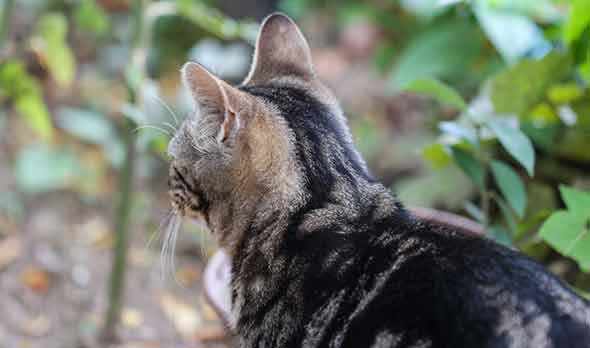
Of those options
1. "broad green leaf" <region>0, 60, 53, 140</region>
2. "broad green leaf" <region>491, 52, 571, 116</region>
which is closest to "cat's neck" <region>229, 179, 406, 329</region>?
"broad green leaf" <region>491, 52, 571, 116</region>

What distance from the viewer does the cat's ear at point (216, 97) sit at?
4.18 feet

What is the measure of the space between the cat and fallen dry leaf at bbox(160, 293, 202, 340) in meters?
1.10

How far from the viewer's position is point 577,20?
1.74 metres

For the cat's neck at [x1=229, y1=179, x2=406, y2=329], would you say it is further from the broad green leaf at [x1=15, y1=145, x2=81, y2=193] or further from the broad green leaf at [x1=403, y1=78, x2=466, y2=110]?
the broad green leaf at [x1=15, y1=145, x2=81, y2=193]

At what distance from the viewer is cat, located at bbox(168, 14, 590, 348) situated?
1068 millimetres

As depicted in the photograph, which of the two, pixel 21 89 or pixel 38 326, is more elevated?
pixel 21 89

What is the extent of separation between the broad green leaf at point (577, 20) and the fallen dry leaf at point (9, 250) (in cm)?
178

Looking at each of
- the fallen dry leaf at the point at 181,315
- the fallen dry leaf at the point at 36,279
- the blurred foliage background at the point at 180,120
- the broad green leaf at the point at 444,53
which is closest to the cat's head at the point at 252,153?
the blurred foliage background at the point at 180,120

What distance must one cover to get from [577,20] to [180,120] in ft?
4.11

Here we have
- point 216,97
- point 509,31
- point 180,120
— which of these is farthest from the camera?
point 180,120

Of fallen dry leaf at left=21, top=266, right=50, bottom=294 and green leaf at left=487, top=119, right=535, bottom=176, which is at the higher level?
green leaf at left=487, top=119, right=535, bottom=176

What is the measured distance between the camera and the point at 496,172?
1.69m

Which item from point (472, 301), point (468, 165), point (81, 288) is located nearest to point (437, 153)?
point (468, 165)

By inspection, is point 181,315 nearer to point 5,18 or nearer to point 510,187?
point 5,18
